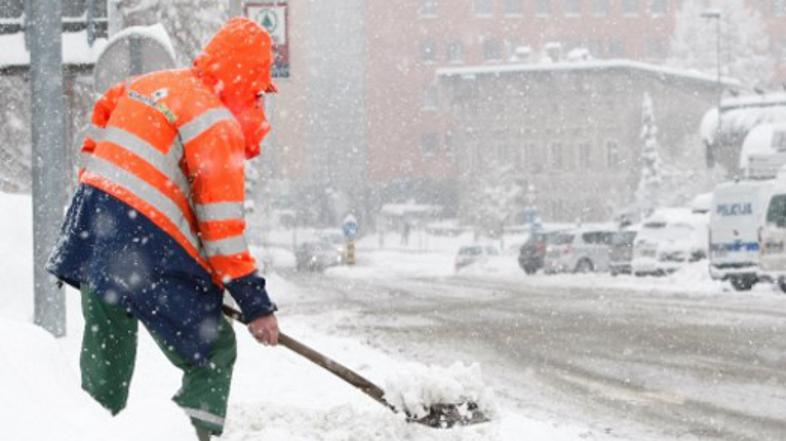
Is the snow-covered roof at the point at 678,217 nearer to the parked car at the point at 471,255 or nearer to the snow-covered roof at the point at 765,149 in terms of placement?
the snow-covered roof at the point at 765,149

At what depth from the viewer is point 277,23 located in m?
15.9

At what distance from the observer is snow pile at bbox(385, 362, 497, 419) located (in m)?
5.88

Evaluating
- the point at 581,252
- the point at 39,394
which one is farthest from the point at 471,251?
the point at 39,394

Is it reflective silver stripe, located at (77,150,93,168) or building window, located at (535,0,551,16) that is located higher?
building window, located at (535,0,551,16)

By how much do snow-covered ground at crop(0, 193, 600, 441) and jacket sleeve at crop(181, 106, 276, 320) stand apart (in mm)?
611

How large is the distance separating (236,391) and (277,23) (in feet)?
26.5

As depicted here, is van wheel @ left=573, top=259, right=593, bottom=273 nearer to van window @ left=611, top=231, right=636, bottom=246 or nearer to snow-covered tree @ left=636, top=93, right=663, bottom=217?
van window @ left=611, top=231, right=636, bottom=246

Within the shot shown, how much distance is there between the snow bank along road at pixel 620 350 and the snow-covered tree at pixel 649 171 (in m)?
49.2

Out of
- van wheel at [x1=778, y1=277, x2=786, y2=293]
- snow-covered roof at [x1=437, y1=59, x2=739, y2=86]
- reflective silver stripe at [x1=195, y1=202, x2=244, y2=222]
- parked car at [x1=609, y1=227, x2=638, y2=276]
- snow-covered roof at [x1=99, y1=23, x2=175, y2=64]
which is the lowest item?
parked car at [x1=609, y1=227, x2=638, y2=276]

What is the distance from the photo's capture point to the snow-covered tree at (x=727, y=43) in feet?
307

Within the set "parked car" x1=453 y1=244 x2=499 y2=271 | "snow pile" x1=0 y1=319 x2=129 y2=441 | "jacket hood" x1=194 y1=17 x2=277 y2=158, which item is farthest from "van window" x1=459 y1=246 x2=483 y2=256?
"snow pile" x1=0 y1=319 x2=129 y2=441

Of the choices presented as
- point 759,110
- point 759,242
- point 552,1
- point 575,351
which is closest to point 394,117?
point 552,1

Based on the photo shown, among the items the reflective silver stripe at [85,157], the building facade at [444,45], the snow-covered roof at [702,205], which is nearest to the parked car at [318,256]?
the snow-covered roof at [702,205]

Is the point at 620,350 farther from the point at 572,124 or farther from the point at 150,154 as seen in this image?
the point at 572,124
